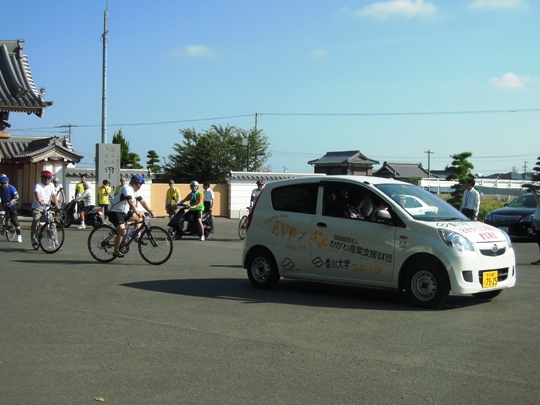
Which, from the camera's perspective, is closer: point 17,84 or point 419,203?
point 419,203

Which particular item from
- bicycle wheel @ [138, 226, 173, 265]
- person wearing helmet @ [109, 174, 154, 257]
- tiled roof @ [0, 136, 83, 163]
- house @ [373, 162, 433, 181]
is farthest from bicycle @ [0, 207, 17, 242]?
house @ [373, 162, 433, 181]

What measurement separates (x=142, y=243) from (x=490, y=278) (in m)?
7.25

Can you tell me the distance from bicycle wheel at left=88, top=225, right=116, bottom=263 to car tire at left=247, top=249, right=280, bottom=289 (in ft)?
13.9

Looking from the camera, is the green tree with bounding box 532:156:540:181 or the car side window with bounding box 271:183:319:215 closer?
the car side window with bounding box 271:183:319:215

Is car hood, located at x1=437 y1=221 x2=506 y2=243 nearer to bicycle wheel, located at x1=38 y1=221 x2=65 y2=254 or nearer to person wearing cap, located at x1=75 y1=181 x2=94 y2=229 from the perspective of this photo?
bicycle wheel, located at x1=38 y1=221 x2=65 y2=254

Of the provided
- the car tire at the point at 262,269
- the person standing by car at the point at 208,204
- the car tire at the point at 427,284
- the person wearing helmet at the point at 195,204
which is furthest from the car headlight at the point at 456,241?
the person standing by car at the point at 208,204

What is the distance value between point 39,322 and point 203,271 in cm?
526

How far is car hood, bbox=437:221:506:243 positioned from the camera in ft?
31.0

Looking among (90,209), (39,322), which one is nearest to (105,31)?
(90,209)

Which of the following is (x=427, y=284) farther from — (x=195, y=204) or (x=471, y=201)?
(x=195, y=204)

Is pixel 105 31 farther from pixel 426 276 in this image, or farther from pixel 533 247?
pixel 426 276

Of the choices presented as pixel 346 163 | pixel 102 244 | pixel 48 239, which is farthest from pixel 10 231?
A: pixel 346 163

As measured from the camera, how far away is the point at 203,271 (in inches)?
531

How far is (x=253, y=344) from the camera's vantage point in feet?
24.2
